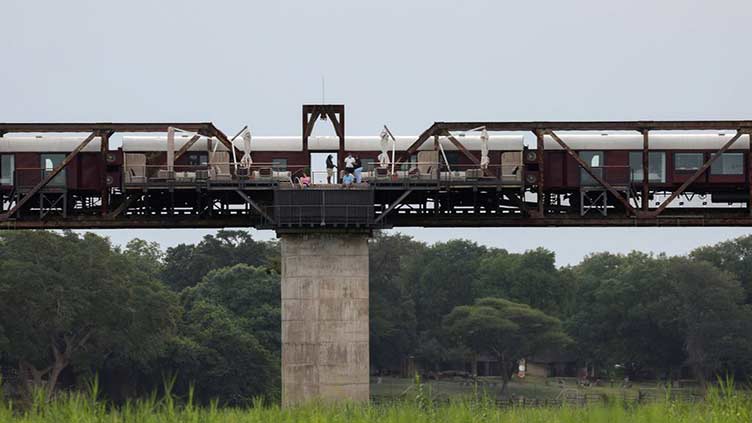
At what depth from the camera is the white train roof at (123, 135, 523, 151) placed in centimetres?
7656

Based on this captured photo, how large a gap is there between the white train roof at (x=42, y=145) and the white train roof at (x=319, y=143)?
1831 mm

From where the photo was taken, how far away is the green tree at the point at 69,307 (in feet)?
439

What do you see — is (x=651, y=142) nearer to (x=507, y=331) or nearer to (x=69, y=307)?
(x=69, y=307)

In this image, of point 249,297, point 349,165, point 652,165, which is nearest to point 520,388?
point 249,297

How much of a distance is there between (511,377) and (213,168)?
11442 centimetres

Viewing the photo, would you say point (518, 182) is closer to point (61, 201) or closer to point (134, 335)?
point (61, 201)

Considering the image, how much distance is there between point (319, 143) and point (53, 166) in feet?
40.3

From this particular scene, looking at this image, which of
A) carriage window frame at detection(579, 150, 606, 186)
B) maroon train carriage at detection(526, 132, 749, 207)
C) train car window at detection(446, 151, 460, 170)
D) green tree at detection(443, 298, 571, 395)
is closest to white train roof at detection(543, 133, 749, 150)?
maroon train carriage at detection(526, 132, 749, 207)

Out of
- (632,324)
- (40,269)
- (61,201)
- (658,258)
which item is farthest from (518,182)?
(658,258)

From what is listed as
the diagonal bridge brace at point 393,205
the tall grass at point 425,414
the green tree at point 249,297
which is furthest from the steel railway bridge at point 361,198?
the green tree at point 249,297

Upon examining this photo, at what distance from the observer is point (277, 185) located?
2958 inches

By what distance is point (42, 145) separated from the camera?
7706 centimetres

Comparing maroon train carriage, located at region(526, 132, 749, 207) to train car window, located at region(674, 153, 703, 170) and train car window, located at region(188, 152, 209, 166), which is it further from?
train car window, located at region(188, 152, 209, 166)

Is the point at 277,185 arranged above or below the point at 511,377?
Answer: above
